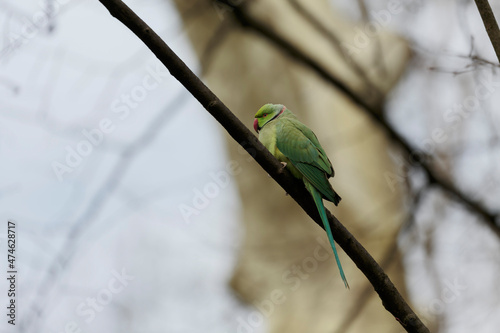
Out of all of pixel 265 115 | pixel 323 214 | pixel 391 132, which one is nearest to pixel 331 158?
pixel 391 132

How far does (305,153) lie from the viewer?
12.5ft

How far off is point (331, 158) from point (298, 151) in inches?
121

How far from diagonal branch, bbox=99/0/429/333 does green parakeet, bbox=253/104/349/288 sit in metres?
0.49

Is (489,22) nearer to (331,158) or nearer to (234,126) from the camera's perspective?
(234,126)

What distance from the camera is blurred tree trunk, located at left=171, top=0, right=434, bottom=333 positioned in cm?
665

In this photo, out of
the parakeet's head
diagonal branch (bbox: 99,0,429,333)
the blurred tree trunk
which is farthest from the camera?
the blurred tree trunk

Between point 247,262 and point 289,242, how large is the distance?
0.67 m

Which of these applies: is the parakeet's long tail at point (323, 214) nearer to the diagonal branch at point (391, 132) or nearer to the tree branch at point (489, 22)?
the tree branch at point (489, 22)

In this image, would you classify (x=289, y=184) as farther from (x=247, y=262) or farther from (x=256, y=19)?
(x=247, y=262)

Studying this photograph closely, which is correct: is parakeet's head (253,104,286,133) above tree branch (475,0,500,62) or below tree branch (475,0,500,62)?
above

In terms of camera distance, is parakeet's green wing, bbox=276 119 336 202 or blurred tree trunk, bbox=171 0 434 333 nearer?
parakeet's green wing, bbox=276 119 336 202

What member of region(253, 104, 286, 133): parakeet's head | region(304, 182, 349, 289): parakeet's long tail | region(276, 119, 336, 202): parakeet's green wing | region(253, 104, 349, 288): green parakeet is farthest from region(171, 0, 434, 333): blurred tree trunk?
region(304, 182, 349, 289): parakeet's long tail

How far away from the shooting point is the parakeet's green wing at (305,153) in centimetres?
354

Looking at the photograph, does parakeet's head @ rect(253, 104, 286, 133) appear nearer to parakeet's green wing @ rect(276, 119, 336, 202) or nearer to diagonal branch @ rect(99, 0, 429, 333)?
parakeet's green wing @ rect(276, 119, 336, 202)
